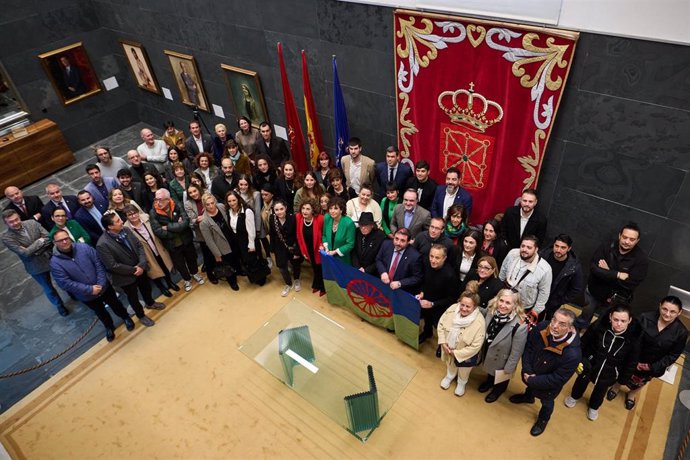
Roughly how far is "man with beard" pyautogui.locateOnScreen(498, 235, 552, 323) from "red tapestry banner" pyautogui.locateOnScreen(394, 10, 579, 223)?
4.05 ft

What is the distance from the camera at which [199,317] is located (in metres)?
6.50

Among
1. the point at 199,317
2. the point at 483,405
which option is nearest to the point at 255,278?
the point at 199,317

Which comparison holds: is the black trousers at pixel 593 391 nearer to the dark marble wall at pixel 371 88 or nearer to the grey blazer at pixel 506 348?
the grey blazer at pixel 506 348

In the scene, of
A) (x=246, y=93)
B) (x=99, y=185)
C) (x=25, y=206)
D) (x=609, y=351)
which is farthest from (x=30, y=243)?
(x=609, y=351)

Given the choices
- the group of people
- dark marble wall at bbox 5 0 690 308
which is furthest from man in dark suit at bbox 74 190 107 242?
dark marble wall at bbox 5 0 690 308

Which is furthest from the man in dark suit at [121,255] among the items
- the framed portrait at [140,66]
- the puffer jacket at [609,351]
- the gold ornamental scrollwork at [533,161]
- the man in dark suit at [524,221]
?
the framed portrait at [140,66]

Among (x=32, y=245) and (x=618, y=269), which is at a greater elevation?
(x=32, y=245)

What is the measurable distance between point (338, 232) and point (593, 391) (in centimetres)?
333

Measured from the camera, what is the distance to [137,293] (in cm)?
627

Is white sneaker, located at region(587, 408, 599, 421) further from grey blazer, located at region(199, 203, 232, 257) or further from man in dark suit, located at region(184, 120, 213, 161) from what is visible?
man in dark suit, located at region(184, 120, 213, 161)

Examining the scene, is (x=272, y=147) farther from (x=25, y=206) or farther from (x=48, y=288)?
(x=48, y=288)

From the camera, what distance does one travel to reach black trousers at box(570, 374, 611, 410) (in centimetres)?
460

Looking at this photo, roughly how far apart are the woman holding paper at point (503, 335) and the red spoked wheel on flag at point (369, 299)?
1.32 metres

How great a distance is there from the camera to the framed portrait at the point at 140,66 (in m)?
9.90
